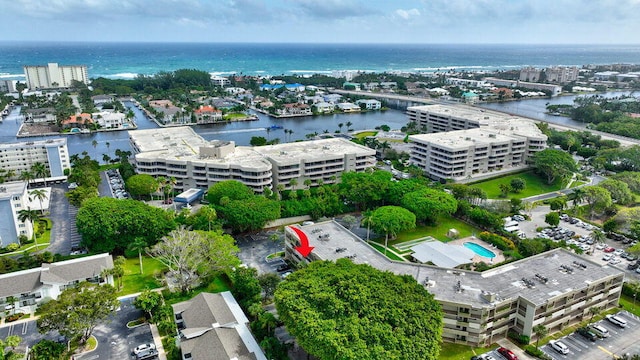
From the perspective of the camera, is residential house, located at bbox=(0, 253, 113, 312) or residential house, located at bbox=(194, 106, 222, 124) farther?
residential house, located at bbox=(194, 106, 222, 124)

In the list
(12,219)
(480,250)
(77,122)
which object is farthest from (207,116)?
(480,250)

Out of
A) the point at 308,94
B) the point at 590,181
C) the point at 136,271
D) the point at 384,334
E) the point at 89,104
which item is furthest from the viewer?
the point at 308,94

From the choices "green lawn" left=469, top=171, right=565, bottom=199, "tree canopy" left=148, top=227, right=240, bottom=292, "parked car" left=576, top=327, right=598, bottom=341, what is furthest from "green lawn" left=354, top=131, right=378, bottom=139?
"parked car" left=576, top=327, right=598, bottom=341

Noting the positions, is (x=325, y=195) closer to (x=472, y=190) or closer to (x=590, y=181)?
(x=472, y=190)

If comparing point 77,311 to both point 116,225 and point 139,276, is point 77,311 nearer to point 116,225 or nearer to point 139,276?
point 139,276

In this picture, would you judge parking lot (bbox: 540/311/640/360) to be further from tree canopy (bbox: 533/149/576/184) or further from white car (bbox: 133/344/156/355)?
tree canopy (bbox: 533/149/576/184)

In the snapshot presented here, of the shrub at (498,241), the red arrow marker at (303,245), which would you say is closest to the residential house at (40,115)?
the red arrow marker at (303,245)

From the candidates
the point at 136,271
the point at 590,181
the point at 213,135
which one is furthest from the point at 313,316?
the point at 213,135
